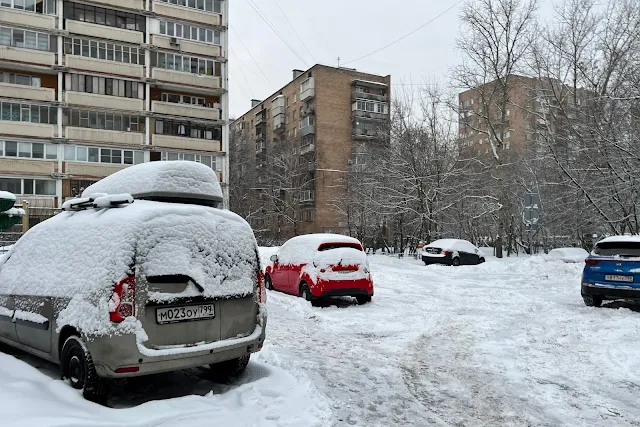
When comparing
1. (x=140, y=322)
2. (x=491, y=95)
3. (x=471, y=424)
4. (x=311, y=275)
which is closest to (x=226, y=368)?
(x=140, y=322)

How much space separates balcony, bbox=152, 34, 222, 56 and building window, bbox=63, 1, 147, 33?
1.44 m

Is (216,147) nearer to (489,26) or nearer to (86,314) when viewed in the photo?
(489,26)

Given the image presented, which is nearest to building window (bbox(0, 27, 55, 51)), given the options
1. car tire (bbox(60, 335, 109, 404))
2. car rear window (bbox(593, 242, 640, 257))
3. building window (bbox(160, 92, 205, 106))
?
building window (bbox(160, 92, 205, 106))

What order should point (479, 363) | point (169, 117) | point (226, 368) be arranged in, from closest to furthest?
1. point (226, 368)
2. point (479, 363)
3. point (169, 117)

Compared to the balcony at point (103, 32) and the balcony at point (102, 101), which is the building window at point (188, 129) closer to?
the balcony at point (102, 101)

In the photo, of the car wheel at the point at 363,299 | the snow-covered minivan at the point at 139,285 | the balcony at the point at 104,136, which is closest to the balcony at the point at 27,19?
the balcony at the point at 104,136

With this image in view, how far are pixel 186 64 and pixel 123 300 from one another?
3912 cm

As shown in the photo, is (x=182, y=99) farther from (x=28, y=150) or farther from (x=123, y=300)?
(x=123, y=300)

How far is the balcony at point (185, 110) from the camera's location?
3816cm

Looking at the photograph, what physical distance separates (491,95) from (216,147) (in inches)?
850

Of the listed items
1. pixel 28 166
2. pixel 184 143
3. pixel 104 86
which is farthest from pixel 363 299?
pixel 104 86

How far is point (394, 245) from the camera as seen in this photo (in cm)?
3606

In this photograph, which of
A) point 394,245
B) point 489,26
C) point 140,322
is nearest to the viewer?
point 140,322

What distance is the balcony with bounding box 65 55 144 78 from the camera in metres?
35.6
